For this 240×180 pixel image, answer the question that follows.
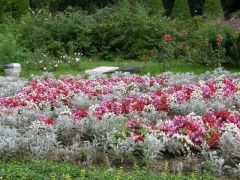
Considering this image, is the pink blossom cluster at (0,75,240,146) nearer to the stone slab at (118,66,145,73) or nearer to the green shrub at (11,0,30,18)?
the stone slab at (118,66,145,73)

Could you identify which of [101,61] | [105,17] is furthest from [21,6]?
[101,61]

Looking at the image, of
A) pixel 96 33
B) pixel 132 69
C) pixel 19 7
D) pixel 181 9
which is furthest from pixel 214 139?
pixel 181 9

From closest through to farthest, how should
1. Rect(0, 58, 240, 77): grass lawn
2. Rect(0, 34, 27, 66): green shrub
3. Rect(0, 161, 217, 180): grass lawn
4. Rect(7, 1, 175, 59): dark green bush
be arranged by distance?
Rect(0, 161, 217, 180): grass lawn
Rect(0, 58, 240, 77): grass lawn
Rect(0, 34, 27, 66): green shrub
Rect(7, 1, 175, 59): dark green bush

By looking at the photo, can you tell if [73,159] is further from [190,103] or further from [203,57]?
[203,57]

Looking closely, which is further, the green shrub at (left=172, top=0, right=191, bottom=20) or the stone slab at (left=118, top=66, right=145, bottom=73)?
the green shrub at (left=172, top=0, right=191, bottom=20)

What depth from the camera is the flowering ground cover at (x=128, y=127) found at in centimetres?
A: 540

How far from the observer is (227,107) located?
23.9 ft

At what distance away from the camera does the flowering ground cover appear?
17.7 feet

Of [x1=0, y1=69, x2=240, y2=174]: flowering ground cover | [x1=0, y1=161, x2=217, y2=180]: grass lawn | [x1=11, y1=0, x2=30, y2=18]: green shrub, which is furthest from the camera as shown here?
[x1=11, y1=0, x2=30, y2=18]: green shrub

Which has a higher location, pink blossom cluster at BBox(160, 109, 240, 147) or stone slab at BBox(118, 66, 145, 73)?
pink blossom cluster at BBox(160, 109, 240, 147)

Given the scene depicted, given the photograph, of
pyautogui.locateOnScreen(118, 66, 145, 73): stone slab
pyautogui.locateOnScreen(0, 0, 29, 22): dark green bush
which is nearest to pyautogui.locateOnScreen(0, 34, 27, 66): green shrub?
pyautogui.locateOnScreen(118, 66, 145, 73): stone slab

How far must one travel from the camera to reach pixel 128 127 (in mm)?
6004

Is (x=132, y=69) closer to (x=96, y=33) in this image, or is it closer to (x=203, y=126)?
(x=96, y=33)

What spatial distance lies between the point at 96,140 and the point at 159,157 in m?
0.68
